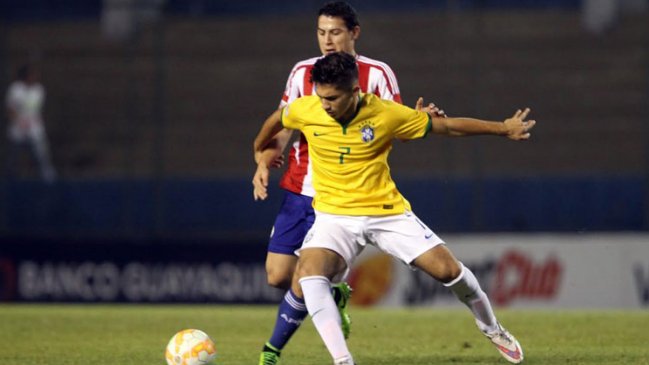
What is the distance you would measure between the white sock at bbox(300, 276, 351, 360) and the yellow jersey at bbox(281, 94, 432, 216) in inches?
16.6

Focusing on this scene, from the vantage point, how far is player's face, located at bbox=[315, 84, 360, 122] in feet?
22.4

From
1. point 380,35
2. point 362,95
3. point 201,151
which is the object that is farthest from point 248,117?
point 362,95

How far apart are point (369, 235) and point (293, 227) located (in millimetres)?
851

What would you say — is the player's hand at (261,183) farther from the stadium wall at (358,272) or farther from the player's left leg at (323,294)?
the stadium wall at (358,272)

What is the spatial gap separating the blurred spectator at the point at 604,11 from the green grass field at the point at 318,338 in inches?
134

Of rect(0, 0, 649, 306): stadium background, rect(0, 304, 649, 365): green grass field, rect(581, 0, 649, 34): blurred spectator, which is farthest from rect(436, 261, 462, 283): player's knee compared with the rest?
rect(581, 0, 649, 34): blurred spectator

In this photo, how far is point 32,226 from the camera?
15242mm

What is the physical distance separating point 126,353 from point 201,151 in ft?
22.8

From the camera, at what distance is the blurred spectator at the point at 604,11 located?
14.5 m

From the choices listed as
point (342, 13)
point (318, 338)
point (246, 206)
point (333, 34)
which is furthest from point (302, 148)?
point (246, 206)

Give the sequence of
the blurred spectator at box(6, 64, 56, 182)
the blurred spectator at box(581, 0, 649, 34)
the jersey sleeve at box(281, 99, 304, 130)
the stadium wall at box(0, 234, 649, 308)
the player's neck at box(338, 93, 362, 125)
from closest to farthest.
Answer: the player's neck at box(338, 93, 362, 125) → the jersey sleeve at box(281, 99, 304, 130) → the stadium wall at box(0, 234, 649, 308) → the blurred spectator at box(581, 0, 649, 34) → the blurred spectator at box(6, 64, 56, 182)

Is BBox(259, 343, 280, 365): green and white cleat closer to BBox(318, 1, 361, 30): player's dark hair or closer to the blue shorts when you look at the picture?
the blue shorts

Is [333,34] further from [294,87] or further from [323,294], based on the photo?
[323,294]

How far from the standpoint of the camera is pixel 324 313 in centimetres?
683
